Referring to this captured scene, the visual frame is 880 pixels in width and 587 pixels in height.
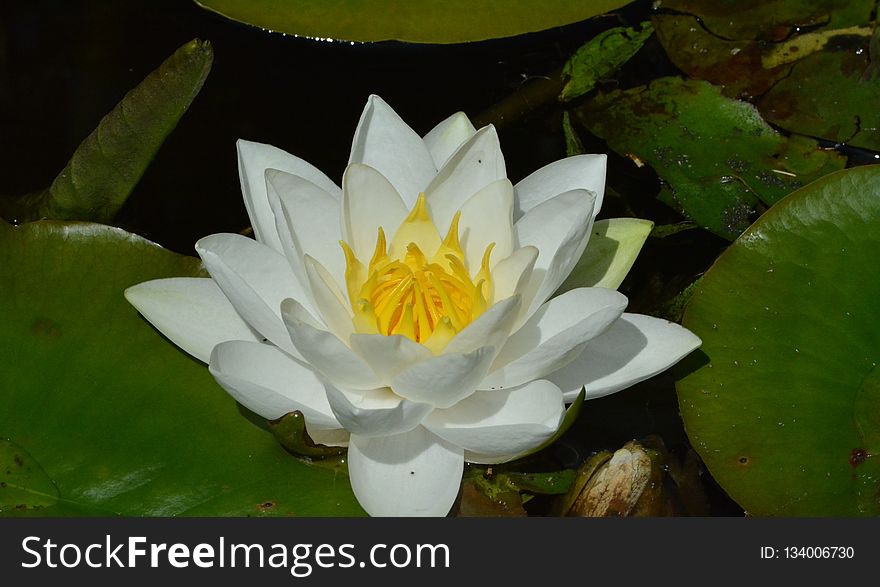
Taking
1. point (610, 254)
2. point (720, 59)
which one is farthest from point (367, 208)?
point (720, 59)

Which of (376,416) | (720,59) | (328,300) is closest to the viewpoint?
(376,416)

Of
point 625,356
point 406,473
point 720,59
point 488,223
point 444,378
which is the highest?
point 720,59

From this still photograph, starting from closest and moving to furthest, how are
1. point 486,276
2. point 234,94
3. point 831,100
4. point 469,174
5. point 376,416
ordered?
point 376,416, point 486,276, point 469,174, point 831,100, point 234,94

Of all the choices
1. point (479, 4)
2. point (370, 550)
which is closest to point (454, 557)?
point (370, 550)

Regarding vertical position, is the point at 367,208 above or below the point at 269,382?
above

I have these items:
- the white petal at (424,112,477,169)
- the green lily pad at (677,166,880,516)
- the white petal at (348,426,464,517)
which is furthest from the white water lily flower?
the green lily pad at (677,166,880,516)

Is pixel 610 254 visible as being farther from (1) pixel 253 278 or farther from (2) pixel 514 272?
(1) pixel 253 278

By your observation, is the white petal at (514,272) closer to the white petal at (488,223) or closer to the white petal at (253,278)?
the white petal at (488,223)

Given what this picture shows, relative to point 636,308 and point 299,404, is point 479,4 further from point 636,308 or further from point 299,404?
point 299,404
